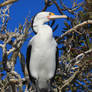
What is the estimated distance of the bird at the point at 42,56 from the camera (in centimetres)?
345

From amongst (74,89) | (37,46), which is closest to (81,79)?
Answer: (74,89)

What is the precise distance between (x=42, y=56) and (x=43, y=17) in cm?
63

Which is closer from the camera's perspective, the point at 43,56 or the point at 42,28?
the point at 43,56

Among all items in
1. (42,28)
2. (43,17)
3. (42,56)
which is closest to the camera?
(42,56)

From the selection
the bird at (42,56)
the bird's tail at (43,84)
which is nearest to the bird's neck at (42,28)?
the bird at (42,56)

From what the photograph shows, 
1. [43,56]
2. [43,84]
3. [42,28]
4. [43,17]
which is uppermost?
[43,17]

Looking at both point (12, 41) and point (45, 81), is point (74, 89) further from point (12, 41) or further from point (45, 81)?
point (12, 41)

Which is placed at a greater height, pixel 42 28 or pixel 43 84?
pixel 42 28

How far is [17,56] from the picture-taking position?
3057 mm

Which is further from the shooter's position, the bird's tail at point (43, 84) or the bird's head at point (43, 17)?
the bird's head at point (43, 17)

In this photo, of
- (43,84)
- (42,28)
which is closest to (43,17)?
(42,28)

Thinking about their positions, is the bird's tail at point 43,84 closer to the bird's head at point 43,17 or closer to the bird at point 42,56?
the bird at point 42,56

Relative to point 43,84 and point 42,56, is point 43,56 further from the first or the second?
point 43,84

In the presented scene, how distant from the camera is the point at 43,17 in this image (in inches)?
146
